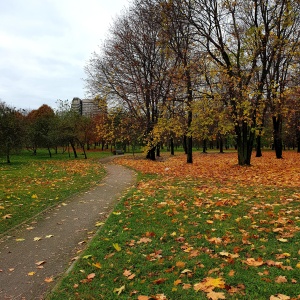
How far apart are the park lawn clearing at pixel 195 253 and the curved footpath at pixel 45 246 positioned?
14.6 inches

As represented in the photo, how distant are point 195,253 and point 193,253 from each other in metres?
0.03

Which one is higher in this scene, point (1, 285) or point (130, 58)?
point (130, 58)

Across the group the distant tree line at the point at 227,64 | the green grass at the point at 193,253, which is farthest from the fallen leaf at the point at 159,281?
the distant tree line at the point at 227,64

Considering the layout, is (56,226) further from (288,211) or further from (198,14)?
(198,14)

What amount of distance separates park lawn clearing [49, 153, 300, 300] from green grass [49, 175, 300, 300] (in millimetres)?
12

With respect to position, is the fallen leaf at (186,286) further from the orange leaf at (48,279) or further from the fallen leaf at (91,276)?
the orange leaf at (48,279)

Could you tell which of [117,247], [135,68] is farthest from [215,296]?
[135,68]

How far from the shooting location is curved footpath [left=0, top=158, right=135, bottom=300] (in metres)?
3.87

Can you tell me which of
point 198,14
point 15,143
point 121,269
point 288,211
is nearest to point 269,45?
point 198,14

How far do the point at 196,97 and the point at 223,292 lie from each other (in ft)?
48.1

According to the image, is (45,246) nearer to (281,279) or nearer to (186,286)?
(186,286)

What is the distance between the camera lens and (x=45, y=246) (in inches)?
208

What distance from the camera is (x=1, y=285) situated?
3.89 metres

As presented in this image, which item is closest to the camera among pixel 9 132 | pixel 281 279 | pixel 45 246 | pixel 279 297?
pixel 279 297
